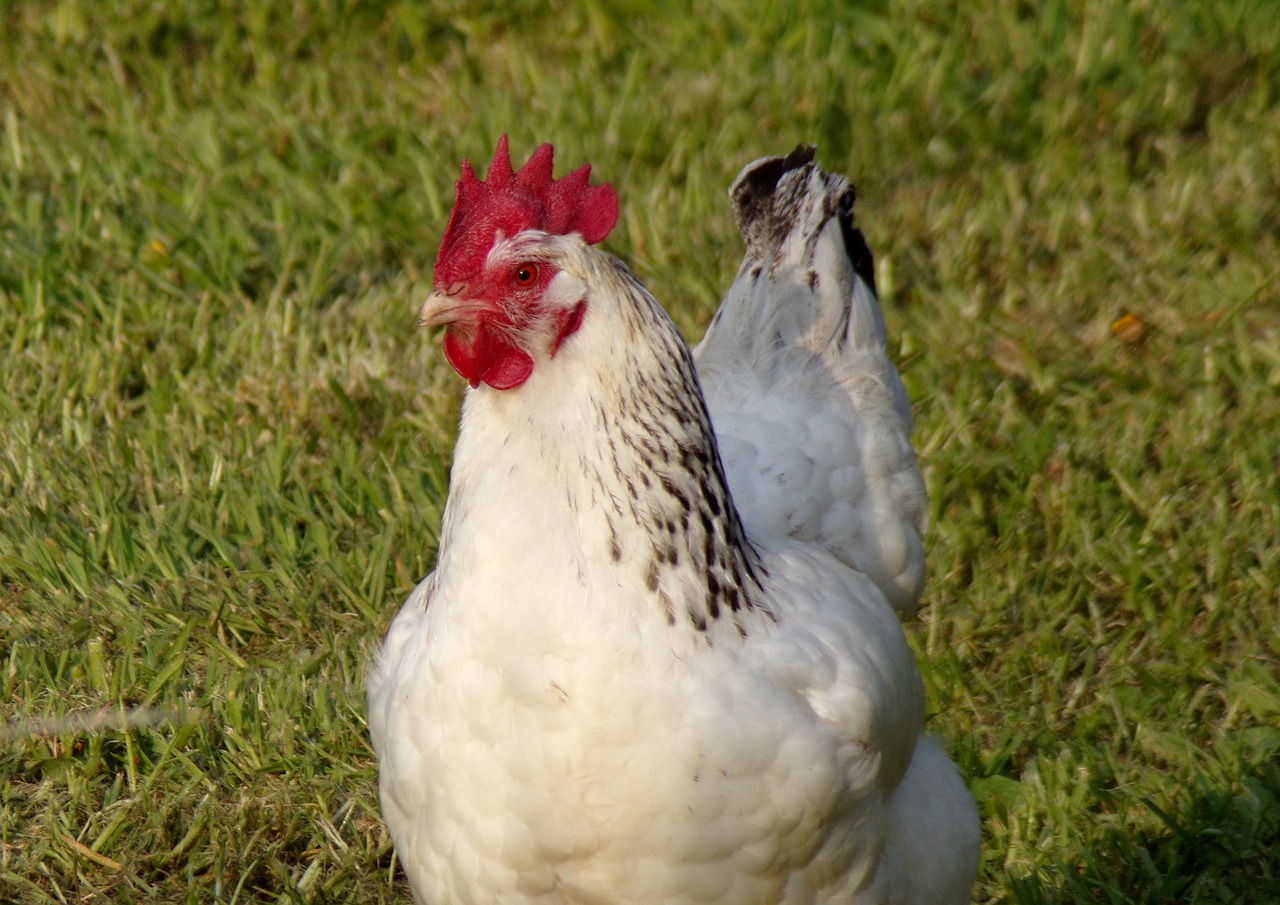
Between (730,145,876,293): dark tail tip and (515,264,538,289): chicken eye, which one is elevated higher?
(515,264,538,289): chicken eye

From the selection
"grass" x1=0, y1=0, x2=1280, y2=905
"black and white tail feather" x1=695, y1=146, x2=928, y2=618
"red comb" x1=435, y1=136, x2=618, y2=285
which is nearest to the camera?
"red comb" x1=435, y1=136, x2=618, y2=285

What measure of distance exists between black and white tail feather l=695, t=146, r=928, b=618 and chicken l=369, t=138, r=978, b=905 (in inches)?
24.9

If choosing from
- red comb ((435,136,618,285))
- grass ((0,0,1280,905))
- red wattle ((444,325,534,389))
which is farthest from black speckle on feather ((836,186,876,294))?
red wattle ((444,325,534,389))

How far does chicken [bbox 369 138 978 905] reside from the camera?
8.29 feet

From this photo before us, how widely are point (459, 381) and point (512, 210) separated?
2340mm

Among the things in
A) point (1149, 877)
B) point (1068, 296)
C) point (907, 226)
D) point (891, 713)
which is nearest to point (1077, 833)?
point (1149, 877)

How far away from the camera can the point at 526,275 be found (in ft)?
8.45

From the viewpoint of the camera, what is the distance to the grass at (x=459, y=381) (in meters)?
3.57

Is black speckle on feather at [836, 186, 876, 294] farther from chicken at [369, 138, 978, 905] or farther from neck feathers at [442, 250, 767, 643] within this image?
neck feathers at [442, 250, 767, 643]

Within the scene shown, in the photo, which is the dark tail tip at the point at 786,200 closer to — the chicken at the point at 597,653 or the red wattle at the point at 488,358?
the chicken at the point at 597,653

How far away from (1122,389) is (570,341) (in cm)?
293

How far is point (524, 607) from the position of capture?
2549 millimetres

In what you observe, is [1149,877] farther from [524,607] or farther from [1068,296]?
[1068,296]

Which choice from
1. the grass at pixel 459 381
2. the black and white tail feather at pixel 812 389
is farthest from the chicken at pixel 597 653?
the grass at pixel 459 381
